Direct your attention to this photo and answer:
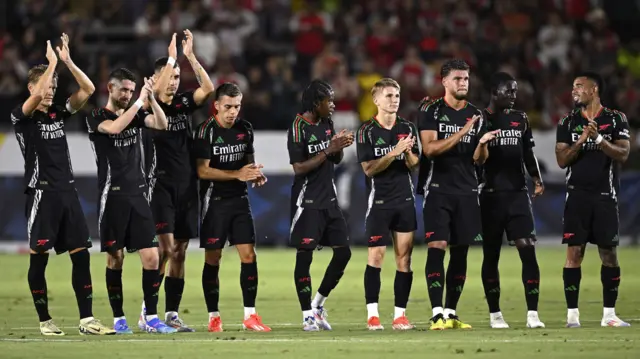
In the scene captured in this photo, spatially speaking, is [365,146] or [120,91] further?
[365,146]

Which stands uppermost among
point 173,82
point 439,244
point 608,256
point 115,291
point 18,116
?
point 173,82

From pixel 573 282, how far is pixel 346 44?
1655 centimetres

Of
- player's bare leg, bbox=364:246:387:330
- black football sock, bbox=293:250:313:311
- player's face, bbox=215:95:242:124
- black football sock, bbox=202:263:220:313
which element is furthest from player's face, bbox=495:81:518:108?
black football sock, bbox=202:263:220:313

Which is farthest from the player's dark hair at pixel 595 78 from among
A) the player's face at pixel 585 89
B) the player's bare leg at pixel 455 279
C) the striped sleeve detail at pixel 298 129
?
the striped sleeve detail at pixel 298 129

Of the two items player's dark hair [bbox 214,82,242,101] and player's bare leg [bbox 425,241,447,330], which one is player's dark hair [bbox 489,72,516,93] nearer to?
player's bare leg [bbox 425,241,447,330]

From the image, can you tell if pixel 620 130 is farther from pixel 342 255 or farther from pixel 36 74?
pixel 36 74

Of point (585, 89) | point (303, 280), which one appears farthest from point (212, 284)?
point (585, 89)

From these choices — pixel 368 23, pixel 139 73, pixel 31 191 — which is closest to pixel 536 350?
pixel 31 191

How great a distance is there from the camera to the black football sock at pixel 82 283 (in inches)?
530

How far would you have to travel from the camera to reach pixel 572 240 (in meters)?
14.3

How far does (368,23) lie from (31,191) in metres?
18.4

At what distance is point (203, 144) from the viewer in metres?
14.3

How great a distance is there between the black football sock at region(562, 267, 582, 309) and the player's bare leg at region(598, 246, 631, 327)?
29 cm

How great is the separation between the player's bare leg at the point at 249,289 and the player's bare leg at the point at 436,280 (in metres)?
1.69
